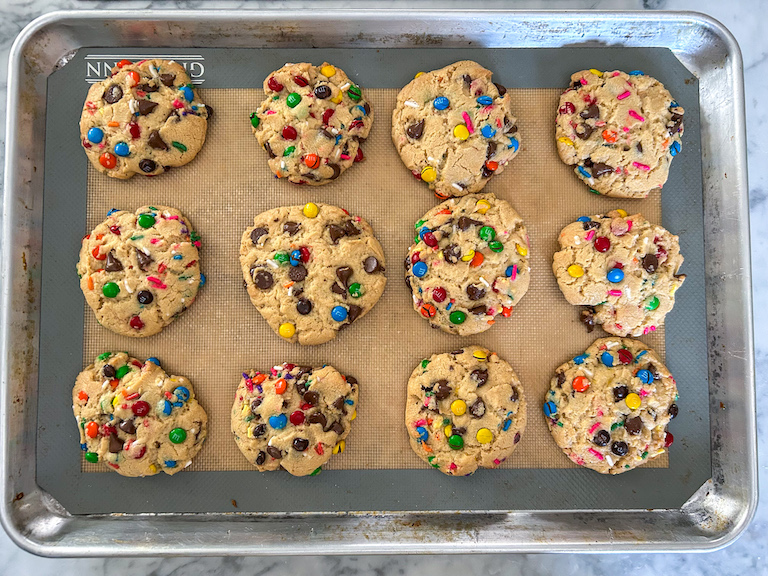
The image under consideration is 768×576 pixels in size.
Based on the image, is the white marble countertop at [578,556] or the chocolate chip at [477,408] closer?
the chocolate chip at [477,408]

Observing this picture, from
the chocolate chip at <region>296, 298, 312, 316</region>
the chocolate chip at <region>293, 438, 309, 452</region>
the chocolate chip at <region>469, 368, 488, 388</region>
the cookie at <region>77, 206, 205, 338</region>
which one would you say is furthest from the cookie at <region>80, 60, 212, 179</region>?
the chocolate chip at <region>469, 368, 488, 388</region>

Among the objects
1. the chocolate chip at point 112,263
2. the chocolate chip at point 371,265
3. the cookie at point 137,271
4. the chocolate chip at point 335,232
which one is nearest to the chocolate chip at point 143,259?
the cookie at point 137,271

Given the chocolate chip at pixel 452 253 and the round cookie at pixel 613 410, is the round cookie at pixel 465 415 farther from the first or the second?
the chocolate chip at pixel 452 253

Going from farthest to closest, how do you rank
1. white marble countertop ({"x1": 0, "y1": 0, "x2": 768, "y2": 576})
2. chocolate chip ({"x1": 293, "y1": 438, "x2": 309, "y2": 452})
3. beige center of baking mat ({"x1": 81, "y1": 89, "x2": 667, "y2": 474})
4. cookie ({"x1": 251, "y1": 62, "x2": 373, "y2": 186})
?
white marble countertop ({"x1": 0, "y1": 0, "x2": 768, "y2": 576}) → beige center of baking mat ({"x1": 81, "y1": 89, "x2": 667, "y2": 474}) → cookie ({"x1": 251, "y1": 62, "x2": 373, "y2": 186}) → chocolate chip ({"x1": 293, "y1": 438, "x2": 309, "y2": 452})

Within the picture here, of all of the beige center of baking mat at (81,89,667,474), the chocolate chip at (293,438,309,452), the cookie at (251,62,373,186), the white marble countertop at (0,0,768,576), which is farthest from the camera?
the white marble countertop at (0,0,768,576)

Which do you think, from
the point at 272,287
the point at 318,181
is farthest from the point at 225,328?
the point at 318,181

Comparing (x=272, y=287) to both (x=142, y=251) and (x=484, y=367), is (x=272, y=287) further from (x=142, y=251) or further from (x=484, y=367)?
(x=484, y=367)

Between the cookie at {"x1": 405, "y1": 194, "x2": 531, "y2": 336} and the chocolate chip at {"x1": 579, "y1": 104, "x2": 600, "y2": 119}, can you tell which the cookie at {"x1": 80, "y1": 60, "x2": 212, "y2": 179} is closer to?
the cookie at {"x1": 405, "y1": 194, "x2": 531, "y2": 336}
